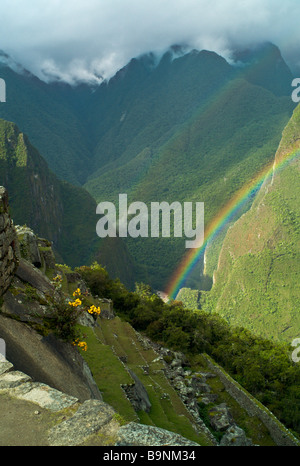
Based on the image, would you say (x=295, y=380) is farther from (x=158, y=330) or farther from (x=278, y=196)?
(x=278, y=196)

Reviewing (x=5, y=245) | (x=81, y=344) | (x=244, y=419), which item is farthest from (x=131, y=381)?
(x=244, y=419)

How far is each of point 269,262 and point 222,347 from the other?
7240 cm

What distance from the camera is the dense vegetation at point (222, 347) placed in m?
20.9

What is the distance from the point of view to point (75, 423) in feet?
13.5

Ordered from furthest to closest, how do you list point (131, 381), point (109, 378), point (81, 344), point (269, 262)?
point (269, 262) < point (131, 381) < point (109, 378) < point (81, 344)

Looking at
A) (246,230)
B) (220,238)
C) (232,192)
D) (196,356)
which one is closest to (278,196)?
(246,230)

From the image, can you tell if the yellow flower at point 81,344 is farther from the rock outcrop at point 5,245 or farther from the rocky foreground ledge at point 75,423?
the rock outcrop at point 5,245

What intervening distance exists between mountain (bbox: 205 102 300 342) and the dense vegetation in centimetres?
5012

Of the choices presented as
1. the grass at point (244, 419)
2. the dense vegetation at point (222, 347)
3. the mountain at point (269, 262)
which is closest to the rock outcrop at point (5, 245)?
the grass at point (244, 419)

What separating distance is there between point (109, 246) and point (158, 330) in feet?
286

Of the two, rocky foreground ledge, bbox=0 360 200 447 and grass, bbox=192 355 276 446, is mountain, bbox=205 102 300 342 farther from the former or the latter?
rocky foreground ledge, bbox=0 360 200 447

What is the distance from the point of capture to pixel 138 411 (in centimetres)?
964

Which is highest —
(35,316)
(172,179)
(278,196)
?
(172,179)

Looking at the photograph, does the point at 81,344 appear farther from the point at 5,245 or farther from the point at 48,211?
the point at 48,211
